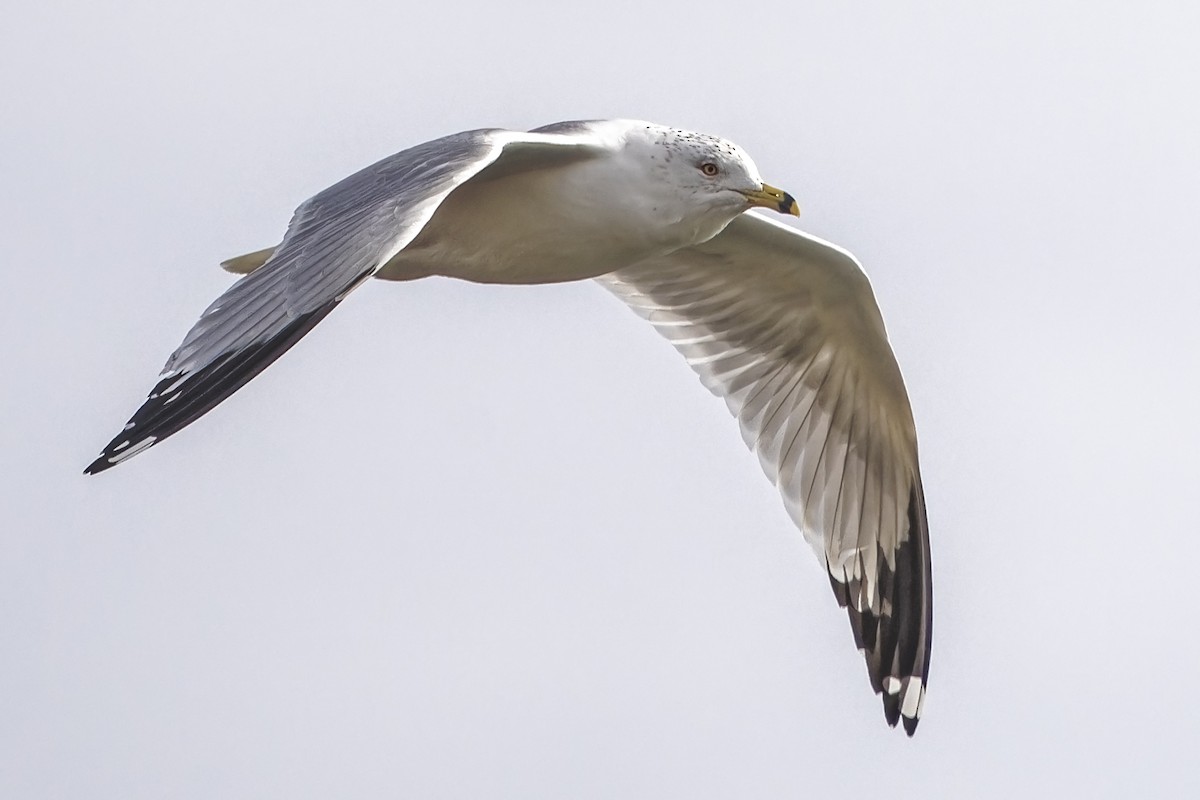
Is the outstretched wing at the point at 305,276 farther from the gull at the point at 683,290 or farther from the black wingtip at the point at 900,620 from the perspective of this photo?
the black wingtip at the point at 900,620

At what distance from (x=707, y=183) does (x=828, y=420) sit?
2.02 metres

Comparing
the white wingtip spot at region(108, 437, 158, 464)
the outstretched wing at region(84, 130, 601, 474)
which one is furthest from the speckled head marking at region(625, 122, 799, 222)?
the white wingtip spot at region(108, 437, 158, 464)

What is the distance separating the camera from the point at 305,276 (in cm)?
702

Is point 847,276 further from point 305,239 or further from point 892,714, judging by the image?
point 305,239

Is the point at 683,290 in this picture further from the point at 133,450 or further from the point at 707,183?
the point at 133,450

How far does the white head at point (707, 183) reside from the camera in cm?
817

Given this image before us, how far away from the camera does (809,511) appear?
991 cm

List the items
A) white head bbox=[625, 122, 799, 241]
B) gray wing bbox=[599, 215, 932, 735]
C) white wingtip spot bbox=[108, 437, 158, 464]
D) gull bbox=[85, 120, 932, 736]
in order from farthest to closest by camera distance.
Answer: gray wing bbox=[599, 215, 932, 735]
white head bbox=[625, 122, 799, 241]
gull bbox=[85, 120, 932, 736]
white wingtip spot bbox=[108, 437, 158, 464]

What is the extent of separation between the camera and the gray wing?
973 cm

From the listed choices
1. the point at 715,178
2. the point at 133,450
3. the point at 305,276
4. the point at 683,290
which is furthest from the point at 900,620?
the point at 133,450

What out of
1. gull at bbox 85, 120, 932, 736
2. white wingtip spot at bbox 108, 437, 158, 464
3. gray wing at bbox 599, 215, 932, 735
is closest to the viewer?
white wingtip spot at bbox 108, 437, 158, 464

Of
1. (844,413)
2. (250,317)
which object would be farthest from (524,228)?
(844,413)

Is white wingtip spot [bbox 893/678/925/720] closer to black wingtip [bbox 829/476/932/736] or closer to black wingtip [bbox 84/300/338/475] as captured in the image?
black wingtip [bbox 829/476/932/736]

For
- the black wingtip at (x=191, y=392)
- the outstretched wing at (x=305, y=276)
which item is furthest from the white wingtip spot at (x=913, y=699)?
the black wingtip at (x=191, y=392)
